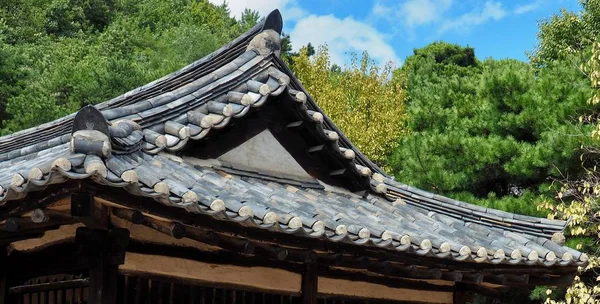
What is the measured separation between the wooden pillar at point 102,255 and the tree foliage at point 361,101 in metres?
17.2

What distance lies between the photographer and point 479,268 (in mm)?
6629

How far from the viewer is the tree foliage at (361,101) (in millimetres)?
22344

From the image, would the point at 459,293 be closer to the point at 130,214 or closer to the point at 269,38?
the point at 269,38

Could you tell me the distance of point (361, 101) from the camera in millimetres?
23734

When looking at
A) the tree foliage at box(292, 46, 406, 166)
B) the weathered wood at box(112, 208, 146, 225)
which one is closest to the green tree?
the tree foliage at box(292, 46, 406, 166)

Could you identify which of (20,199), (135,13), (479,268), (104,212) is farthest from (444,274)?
(135,13)

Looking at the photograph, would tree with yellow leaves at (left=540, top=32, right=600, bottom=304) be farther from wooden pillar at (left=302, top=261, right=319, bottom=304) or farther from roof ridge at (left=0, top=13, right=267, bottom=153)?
roof ridge at (left=0, top=13, right=267, bottom=153)

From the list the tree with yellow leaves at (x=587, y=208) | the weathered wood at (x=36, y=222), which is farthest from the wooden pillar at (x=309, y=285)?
the tree with yellow leaves at (x=587, y=208)

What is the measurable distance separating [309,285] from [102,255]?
2.02m

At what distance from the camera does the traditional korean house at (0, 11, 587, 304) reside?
4605 millimetres

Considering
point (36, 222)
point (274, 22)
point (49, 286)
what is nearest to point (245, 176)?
point (274, 22)

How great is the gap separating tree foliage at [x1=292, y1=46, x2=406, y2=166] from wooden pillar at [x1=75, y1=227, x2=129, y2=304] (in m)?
17.2

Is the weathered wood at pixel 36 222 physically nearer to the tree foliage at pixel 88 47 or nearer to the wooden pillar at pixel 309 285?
the wooden pillar at pixel 309 285

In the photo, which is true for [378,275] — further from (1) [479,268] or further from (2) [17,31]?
(2) [17,31]
